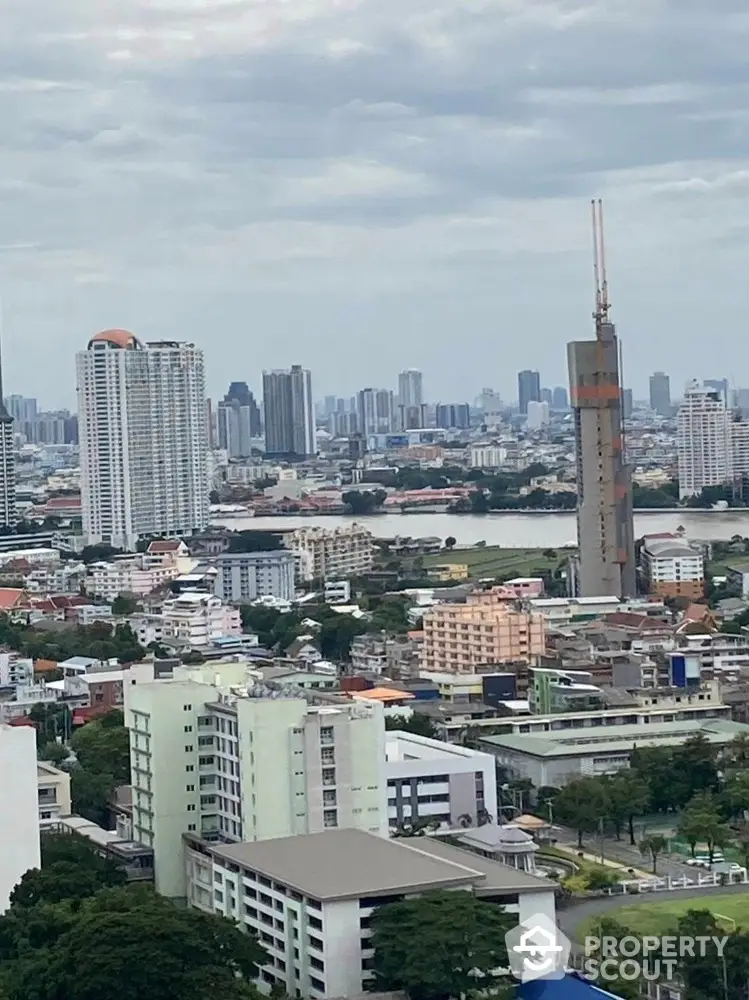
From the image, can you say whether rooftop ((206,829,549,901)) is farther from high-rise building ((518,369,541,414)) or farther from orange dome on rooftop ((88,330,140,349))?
high-rise building ((518,369,541,414))

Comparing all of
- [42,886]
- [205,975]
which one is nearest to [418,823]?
[42,886]

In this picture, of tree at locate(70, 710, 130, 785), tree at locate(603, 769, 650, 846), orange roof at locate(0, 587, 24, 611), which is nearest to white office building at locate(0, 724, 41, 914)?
tree at locate(70, 710, 130, 785)

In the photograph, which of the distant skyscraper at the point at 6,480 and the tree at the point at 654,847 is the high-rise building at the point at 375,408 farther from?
the tree at the point at 654,847

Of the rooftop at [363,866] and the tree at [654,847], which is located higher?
the rooftop at [363,866]

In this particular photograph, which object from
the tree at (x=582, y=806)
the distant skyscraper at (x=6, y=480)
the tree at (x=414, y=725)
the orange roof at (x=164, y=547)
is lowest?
the tree at (x=582, y=806)

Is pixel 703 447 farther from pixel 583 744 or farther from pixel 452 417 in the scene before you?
pixel 452 417

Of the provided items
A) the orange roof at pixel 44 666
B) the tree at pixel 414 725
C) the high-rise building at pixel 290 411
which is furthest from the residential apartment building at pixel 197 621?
the high-rise building at pixel 290 411
